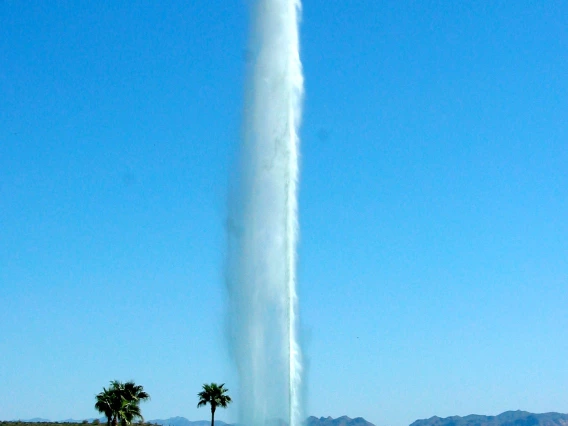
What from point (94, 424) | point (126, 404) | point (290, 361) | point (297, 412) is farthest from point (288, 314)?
point (94, 424)

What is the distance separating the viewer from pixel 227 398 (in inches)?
3337

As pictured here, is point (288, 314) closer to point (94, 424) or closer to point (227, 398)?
point (227, 398)

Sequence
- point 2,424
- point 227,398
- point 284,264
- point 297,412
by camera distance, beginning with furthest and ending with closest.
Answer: point 2,424, point 227,398, point 284,264, point 297,412

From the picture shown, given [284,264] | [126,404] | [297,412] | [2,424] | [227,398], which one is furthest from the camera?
[2,424]

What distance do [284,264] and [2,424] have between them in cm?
6545

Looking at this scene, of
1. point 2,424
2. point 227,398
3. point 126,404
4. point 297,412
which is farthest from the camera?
point 2,424

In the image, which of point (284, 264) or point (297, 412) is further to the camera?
point (284, 264)

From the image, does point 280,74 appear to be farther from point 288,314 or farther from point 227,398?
point 227,398

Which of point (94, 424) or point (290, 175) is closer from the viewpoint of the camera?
point (290, 175)

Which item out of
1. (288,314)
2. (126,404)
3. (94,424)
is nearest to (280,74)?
(288,314)

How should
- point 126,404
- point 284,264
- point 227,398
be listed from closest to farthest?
point 284,264, point 126,404, point 227,398

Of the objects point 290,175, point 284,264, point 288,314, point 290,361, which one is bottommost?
point 290,361

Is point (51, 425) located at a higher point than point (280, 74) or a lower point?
lower

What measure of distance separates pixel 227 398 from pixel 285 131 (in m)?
36.5
